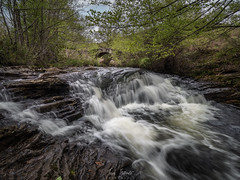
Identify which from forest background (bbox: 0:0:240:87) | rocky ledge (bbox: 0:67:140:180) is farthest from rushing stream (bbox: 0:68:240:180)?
forest background (bbox: 0:0:240:87)

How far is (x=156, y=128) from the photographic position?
145 inches

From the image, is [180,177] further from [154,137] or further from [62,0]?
[62,0]

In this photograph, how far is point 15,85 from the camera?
3564 millimetres

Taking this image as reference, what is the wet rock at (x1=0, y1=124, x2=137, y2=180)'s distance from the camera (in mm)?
1681

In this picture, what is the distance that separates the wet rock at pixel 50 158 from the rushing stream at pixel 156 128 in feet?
0.92

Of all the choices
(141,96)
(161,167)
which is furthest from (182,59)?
(161,167)

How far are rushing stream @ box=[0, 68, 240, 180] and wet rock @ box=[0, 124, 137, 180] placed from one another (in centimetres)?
28

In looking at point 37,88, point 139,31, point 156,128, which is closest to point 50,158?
point 37,88

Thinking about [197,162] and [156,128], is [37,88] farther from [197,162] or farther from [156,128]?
[197,162]

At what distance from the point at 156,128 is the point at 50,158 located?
9.37ft

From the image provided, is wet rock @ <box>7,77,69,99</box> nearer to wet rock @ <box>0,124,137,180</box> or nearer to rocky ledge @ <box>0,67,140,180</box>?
rocky ledge @ <box>0,67,140,180</box>

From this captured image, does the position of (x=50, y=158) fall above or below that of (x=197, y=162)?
above

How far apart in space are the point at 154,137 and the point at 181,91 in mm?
4257

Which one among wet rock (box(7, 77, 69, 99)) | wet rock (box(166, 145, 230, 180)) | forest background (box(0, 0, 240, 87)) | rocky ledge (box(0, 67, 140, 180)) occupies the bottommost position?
wet rock (box(166, 145, 230, 180))
